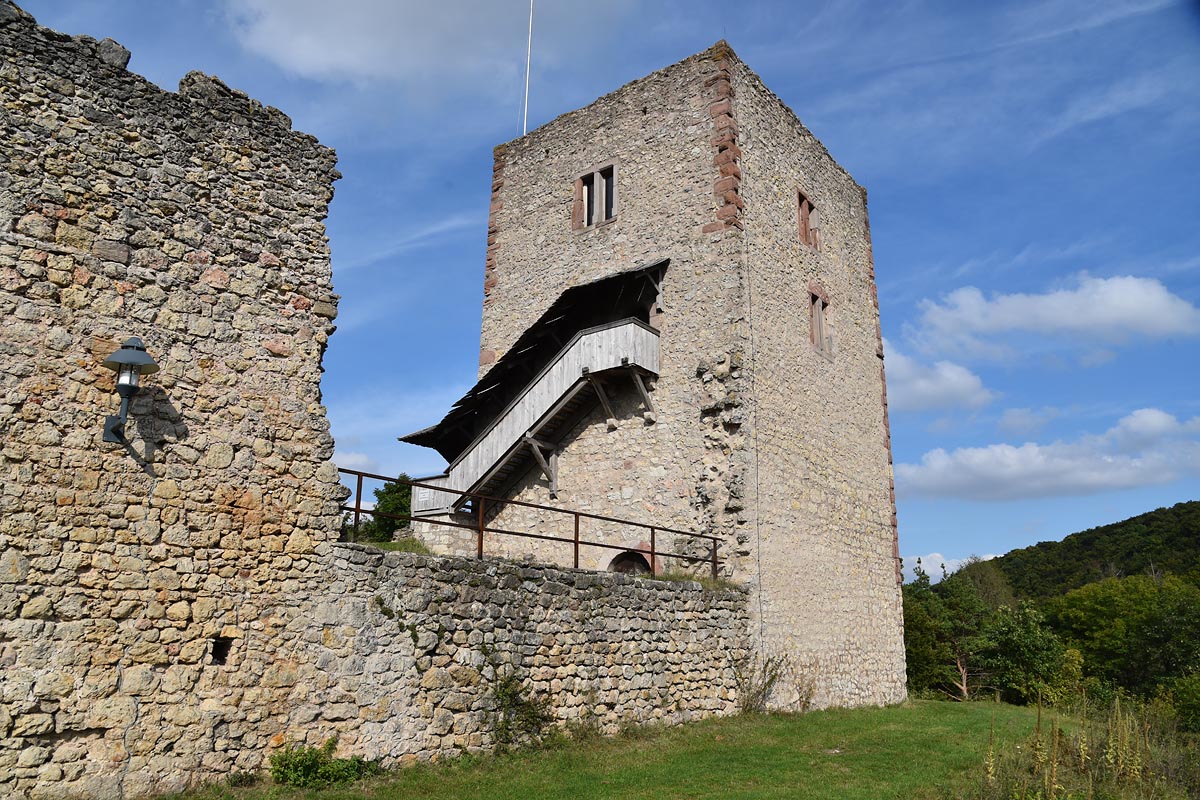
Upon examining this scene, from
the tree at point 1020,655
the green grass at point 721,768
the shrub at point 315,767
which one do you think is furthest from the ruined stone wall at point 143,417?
the tree at point 1020,655

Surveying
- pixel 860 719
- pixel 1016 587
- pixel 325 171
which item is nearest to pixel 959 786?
pixel 860 719

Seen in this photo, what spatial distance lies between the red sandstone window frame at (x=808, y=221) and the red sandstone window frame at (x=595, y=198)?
3780 mm

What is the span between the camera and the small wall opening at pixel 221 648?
734cm

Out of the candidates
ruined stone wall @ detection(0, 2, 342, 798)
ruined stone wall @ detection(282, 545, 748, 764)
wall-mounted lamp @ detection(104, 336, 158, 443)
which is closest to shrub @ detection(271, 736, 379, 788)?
ruined stone wall @ detection(282, 545, 748, 764)

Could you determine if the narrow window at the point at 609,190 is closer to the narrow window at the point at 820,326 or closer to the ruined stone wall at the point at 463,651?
the narrow window at the point at 820,326

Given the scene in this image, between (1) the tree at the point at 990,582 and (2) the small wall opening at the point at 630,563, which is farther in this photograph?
(1) the tree at the point at 990,582

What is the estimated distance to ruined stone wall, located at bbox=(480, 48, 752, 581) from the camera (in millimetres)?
14125

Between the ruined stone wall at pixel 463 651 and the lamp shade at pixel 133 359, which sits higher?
the lamp shade at pixel 133 359

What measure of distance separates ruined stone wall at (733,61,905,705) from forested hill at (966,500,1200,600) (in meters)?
38.8

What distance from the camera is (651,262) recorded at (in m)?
15.8

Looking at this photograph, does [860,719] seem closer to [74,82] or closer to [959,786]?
[959,786]

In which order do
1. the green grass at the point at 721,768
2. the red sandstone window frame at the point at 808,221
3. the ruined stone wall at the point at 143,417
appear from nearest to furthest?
the ruined stone wall at the point at 143,417 → the green grass at the point at 721,768 → the red sandstone window frame at the point at 808,221

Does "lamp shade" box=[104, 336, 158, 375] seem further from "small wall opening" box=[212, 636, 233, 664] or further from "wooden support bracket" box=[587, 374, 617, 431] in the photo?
"wooden support bracket" box=[587, 374, 617, 431]

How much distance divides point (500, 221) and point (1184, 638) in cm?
3109
